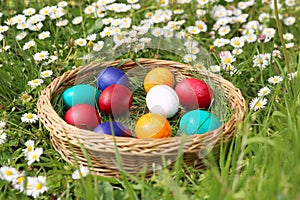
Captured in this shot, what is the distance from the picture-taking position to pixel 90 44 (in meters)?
2.54

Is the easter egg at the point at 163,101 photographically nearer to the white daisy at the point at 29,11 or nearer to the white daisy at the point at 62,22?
the white daisy at the point at 62,22

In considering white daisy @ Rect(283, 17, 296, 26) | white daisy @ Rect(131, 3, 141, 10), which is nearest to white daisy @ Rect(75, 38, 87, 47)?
white daisy @ Rect(131, 3, 141, 10)

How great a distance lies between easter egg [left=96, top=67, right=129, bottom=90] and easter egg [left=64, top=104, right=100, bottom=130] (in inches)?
7.9

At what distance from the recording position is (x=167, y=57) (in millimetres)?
2602

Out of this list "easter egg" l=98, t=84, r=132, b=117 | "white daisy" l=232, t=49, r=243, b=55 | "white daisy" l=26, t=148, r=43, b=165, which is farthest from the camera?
"white daisy" l=232, t=49, r=243, b=55

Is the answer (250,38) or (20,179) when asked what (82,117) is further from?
(250,38)

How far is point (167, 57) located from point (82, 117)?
2.15 ft

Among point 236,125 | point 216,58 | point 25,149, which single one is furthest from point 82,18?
point 236,125

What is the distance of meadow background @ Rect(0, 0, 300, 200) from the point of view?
1.71 m

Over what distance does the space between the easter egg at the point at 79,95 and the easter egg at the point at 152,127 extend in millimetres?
259

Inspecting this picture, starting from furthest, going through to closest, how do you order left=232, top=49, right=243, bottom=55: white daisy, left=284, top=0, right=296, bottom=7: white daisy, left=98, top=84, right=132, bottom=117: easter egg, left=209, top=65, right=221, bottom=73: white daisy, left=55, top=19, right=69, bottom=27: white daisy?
left=284, top=0, right=296, bottom=7: white daisy → left=55, top=19, right=69, bottom=27: white daisy → left=232, top=49, right=243, bottom=55: white daisy → left=209, top=65, right=221, bottom=73: white daisy → left=98, top=84, right=132, bottom=117: easter egg

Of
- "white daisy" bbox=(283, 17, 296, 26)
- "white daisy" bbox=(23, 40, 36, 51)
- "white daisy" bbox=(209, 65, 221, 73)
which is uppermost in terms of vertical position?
"white daisy" bbox=(23, 40, 36, 51)

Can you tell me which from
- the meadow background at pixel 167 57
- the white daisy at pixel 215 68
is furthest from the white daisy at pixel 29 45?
the white daisy at pixel 215 68

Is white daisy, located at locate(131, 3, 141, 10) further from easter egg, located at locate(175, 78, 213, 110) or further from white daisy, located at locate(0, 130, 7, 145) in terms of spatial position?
white daisy, located at locate(0, 130, 7, 145)
